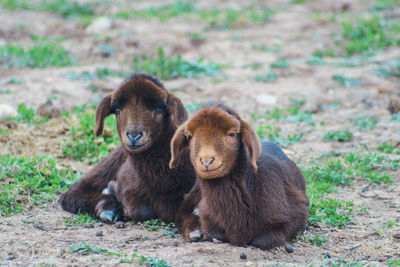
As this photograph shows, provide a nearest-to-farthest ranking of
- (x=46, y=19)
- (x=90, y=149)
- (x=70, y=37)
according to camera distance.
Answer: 1. (x=90, y=149)
2. (x=70, y=37)
3. (x=46, y=19)

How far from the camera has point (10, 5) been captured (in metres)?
16.5

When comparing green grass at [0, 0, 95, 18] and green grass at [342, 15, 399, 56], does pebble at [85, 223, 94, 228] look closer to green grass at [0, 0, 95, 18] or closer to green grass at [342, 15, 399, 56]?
green grass at [342, 15, 399, 56]

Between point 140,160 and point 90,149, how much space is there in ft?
7.59

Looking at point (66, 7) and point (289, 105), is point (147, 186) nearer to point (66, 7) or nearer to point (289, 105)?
point (289, 105)

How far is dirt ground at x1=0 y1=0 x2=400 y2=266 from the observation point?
5.63 meters

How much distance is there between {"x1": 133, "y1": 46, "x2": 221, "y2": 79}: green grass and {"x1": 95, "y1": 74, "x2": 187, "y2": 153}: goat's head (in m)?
5.61

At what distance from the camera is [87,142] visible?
8.77 m

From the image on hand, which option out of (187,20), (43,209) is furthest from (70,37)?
(43,209)

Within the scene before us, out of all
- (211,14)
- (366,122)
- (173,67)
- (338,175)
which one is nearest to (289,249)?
(338,175)

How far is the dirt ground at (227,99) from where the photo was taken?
563 centimetres

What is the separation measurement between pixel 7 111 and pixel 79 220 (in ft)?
11.9

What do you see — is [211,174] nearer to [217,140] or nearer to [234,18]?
[217,140]

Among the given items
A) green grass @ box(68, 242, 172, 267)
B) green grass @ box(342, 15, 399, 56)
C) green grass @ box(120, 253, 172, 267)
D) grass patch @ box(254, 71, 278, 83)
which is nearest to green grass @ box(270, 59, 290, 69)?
grass patch @ box(254, 71, 278, 83)

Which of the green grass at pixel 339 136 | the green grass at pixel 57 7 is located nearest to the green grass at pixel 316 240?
the green grass at pixel 339 136
